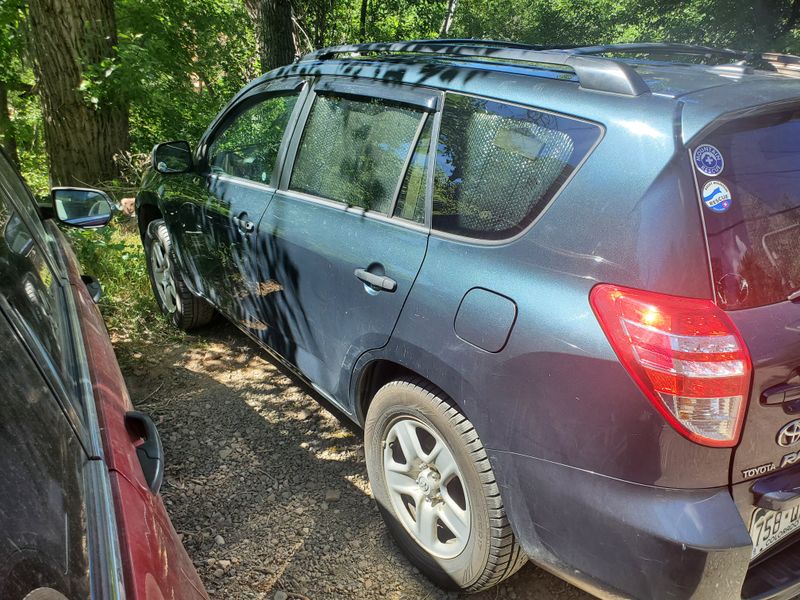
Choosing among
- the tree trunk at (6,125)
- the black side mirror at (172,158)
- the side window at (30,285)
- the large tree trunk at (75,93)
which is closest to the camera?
the side window at (30,285)

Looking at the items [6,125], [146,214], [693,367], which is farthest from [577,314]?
[6,125]

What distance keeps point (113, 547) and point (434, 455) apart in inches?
51.8

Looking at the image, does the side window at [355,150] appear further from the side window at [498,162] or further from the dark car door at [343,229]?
the side window at [498,162]

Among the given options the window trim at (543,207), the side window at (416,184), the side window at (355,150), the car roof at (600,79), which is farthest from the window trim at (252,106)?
the window trim at (543,207)

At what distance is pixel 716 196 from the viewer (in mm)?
1582

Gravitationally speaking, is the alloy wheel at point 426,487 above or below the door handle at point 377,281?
below

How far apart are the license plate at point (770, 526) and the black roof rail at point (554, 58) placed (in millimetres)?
1239

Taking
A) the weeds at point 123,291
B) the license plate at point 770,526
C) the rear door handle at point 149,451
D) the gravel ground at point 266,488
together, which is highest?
the rear door handle at point 149,451

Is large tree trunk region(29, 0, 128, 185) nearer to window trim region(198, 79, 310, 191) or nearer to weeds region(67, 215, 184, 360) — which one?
weeds region(67, 215, 184, 360)

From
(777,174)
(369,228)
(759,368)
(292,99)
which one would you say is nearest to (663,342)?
(759,368)

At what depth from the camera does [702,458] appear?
1.53 metres

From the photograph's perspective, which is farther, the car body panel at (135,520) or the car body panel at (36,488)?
the car body panel at (135,520)

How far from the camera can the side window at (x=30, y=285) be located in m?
1.30

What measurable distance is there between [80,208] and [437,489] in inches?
80.4
